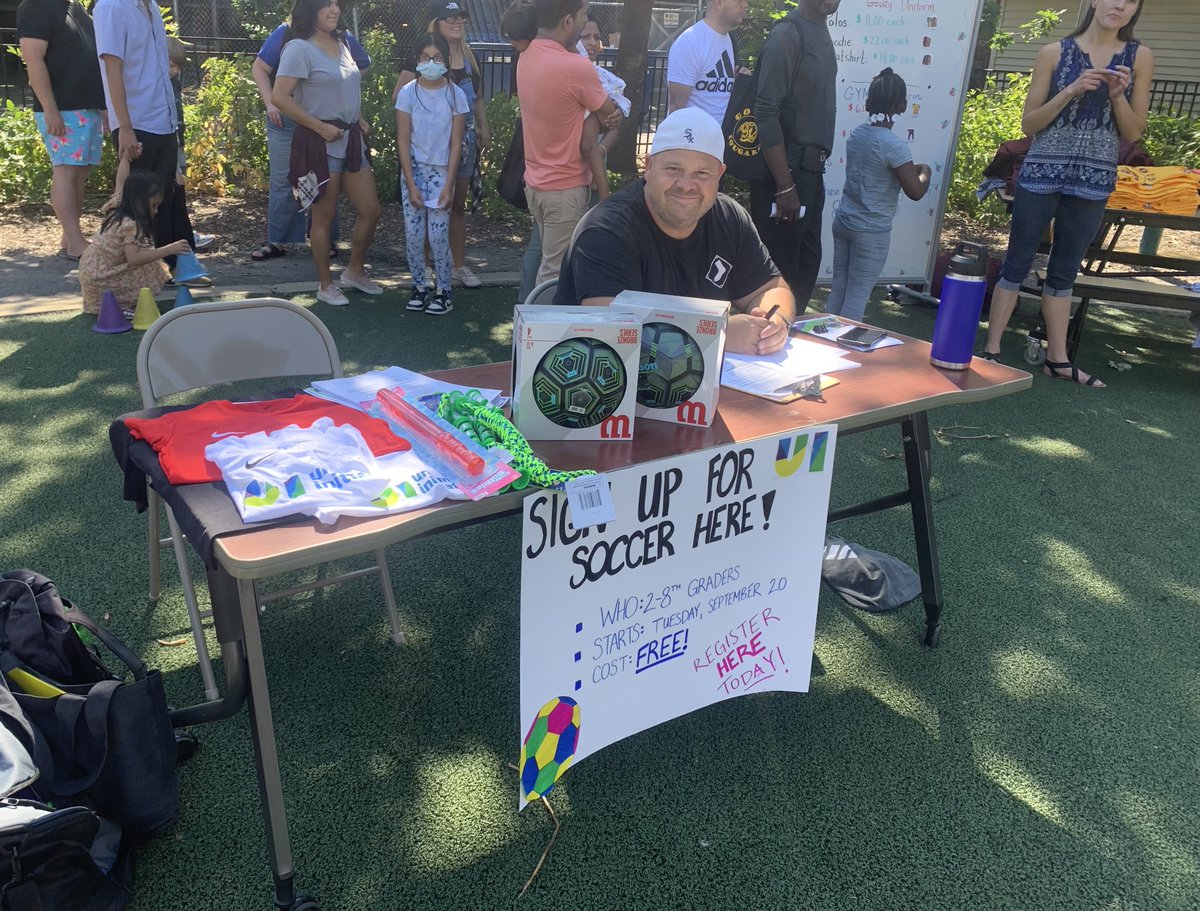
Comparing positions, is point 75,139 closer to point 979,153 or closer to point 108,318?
point 108,318

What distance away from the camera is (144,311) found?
15.9ft

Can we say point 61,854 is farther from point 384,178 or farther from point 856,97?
point 384,178

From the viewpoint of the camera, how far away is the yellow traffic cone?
4.82 meters

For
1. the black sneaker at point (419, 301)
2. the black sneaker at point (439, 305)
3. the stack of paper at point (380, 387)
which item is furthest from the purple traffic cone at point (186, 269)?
the stack of paper at point (380, 387)

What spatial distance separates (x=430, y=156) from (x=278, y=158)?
1.65 meters

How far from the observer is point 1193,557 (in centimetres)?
341

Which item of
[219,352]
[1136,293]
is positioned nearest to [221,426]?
[219,352]

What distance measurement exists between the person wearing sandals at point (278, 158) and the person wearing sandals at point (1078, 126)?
405 cm

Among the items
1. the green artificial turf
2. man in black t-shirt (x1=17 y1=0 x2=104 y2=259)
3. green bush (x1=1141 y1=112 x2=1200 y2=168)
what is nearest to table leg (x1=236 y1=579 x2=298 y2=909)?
the green artificial turf

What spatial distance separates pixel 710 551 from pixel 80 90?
514 cm

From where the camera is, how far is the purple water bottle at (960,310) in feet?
7.87

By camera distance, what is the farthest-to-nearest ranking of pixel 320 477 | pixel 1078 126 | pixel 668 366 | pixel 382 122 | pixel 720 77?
1. pixel 382 122
2. pixel 720 77
3. pixel 1078 126
4. pixel 668 366
5. pixel 320 477

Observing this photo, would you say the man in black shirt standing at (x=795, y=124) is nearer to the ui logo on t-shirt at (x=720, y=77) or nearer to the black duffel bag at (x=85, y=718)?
the ui logo on t-shirt at (x=720, y=77)

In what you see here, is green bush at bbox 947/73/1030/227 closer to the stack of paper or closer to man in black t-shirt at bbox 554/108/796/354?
man in black t-shirt at bbox 554/108/796/354
